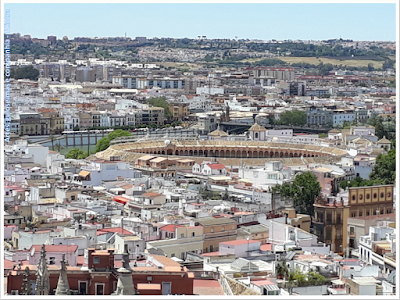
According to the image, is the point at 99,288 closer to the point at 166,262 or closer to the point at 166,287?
the point at 166,287

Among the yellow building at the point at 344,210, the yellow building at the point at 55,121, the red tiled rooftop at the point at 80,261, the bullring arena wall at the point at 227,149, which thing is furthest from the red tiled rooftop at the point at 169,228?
the yellow building at the point at 55,121

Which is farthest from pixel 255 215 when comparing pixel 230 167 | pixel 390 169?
pixel 230 167

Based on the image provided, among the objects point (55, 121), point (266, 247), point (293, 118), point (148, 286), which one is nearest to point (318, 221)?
point (266, 247)

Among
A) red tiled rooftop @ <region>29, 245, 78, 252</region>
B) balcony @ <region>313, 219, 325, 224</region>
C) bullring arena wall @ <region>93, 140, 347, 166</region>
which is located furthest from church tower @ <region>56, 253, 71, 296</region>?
bullring arena wall @ <region>93, 140, 347, 166</region>

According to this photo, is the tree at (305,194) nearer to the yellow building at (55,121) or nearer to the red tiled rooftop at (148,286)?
the red tiled rooftop at (148,286)

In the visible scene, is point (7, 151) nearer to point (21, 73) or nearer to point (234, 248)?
point (234, 248)

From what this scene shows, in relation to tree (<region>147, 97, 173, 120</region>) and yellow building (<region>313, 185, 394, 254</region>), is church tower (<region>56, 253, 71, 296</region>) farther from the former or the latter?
tree (<region>147, 97, 173, 120</region>)
